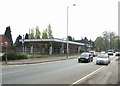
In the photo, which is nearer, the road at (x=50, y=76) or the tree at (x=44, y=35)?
the road at (x=50, y=76)

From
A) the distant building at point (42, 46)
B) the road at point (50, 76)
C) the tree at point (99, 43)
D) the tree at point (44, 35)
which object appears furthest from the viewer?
the tree at point (99, 43)

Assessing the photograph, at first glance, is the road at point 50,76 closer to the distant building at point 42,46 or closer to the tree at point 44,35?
the distant building at point 42,46

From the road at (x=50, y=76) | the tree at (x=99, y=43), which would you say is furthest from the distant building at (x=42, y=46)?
the tree at (x=99, y=43)

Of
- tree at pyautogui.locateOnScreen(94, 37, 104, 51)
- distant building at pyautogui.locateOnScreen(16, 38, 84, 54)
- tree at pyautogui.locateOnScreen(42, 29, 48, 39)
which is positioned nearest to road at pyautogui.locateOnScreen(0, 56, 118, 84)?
distant building at pyautogui.locateOnScreen(16, 38, 84, 54)

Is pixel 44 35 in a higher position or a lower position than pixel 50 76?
higher

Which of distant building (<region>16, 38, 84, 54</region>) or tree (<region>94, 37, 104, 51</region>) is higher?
tree (<region>94, 37, 104, 51</region>)

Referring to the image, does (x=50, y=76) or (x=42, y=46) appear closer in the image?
(x=50, y=76)

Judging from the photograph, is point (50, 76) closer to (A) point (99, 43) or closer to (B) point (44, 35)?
(B) point (44, 35)

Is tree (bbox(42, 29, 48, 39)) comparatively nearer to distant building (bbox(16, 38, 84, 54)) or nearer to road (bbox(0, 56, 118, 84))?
distant building (bbox(16, 38, 84, 54))

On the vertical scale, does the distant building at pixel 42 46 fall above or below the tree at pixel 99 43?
below

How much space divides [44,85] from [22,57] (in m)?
35.2

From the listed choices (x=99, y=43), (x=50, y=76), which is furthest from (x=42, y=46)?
(x=99, y=43)

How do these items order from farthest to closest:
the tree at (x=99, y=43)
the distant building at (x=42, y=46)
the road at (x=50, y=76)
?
the tree at (x=99, y=43), the distant building at (x=42, y=46), the road at (x=50, y=76)

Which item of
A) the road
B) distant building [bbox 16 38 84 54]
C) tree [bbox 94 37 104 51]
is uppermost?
tree [bbox 94 37 104 51]
